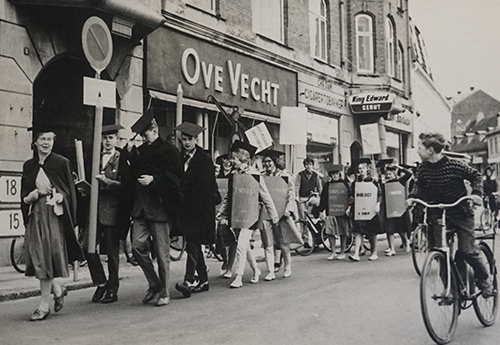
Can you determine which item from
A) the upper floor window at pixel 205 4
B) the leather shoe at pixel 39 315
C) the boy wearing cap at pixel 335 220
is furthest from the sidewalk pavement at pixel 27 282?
the upper floor window at pixel 205 4

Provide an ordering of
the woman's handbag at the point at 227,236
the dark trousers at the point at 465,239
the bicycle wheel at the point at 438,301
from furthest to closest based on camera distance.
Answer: the woman's handbag at the point at 227,236, the dark trousers at the point at 465,239, the bicycle wheel at the point at 438,301

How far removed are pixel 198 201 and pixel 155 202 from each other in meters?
0.95

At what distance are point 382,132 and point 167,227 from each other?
19727 mm

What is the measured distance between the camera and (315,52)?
21906 mm

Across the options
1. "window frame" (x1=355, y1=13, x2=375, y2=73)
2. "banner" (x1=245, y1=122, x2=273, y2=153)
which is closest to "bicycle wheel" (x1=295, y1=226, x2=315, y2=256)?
"banner" (x1=245, y1=122, x2=273, y2=153)

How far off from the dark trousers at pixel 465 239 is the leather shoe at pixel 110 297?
382cm

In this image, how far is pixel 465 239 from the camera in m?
5.74

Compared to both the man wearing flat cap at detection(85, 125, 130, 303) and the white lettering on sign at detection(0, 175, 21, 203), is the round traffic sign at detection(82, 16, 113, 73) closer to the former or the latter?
the man wearing flat cap at detection(85, 125, 130, 303)

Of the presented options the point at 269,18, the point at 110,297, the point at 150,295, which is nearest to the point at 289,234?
the point at 150,295

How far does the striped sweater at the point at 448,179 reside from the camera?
18.8ft

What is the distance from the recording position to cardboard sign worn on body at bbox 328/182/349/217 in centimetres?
1233

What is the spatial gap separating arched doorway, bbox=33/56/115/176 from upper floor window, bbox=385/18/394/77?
52.5 ft

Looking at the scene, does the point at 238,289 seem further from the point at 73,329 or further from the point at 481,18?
the point at 481,18

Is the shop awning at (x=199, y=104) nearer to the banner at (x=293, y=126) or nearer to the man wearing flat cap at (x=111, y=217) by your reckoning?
the banner at (x=293, y=126)
